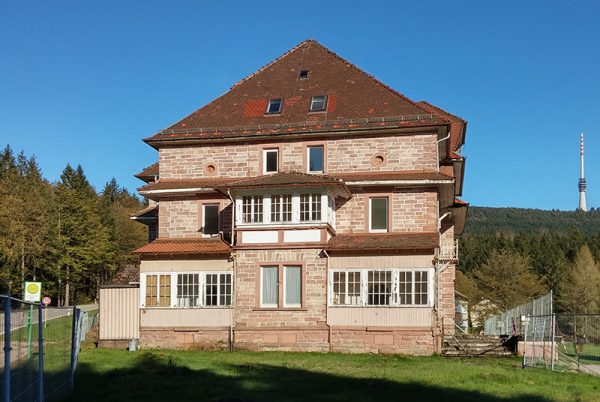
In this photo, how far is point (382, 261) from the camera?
1256 inches

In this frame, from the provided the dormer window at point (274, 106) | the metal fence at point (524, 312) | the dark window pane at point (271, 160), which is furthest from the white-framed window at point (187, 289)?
the metal fence at point (524, 312)

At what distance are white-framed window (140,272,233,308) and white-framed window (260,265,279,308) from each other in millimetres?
1377

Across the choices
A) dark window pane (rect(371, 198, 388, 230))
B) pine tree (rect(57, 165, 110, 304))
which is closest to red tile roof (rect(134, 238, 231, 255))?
dark window pane (rect(371, 198, 388, 230))

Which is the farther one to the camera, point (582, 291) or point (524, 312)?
point (582, 291)

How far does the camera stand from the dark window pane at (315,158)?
34.7m

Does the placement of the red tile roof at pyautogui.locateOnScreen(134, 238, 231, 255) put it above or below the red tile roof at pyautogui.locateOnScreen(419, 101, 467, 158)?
below

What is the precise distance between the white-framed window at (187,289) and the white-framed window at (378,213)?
6.35m

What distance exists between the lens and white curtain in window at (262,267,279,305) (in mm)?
32844

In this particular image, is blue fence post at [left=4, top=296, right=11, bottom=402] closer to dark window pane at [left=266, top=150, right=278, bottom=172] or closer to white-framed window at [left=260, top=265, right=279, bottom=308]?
white-framed window at [left=260, top=265, right=279, bottom=308]

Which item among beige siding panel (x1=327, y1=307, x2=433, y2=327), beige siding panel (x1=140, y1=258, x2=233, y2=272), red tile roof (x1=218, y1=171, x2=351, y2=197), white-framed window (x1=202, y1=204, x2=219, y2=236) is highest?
red tile roof (x1=218, y1=171, x2=351, y2=197)

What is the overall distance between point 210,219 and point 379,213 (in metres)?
7.49

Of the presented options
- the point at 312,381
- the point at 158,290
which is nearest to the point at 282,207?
the point at 158,290

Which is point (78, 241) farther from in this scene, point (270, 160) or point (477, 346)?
point (477, 346)

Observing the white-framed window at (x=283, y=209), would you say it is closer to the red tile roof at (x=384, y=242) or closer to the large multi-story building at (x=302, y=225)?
the large multi-story building at (x=302, y=225)
